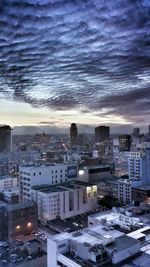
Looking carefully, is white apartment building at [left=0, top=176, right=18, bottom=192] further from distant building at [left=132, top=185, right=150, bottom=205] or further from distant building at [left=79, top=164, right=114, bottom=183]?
distant building at [left=132, top=185, right=150, bottom=205]

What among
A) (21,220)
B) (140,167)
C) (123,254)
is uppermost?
(140,167)

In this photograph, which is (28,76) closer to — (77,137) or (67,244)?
(67,244)

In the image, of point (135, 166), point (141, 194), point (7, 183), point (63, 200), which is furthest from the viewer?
point (135, 166)

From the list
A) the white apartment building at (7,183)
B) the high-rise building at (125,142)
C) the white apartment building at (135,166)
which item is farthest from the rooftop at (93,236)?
the high-rise building at (125,142)

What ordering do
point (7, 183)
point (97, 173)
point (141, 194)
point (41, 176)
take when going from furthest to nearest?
point (97, 173)
point (7, 183)
point (41, 176)
point (141, 194)

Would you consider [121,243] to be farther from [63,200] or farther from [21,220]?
[63,200]

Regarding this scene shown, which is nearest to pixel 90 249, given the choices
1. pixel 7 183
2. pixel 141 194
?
pixel 141 194
